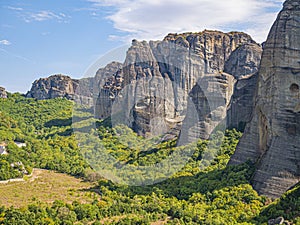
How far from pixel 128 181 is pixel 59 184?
6325 mm

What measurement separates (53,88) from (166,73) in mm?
35202

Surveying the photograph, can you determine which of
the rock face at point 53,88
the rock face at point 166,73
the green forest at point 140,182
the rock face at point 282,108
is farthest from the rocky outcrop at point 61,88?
the rock face at point 282,108

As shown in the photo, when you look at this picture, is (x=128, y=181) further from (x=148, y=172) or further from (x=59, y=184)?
(x=59, y=184)

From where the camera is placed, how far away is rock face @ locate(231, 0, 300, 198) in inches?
1008

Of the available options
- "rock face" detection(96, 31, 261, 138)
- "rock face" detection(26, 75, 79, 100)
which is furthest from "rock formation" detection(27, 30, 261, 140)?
"rock face" detection(26, 75, 79, 100)

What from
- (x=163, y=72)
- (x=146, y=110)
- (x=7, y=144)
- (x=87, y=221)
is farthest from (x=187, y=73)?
(x=87, y=221)

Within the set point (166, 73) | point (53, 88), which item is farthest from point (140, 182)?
point (53, 88)

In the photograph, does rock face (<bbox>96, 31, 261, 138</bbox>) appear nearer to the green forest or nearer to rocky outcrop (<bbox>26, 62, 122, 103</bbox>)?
the green forest

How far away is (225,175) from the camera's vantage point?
30.0 metres

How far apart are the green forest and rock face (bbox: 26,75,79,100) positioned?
3171cm

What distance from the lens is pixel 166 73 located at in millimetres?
63344

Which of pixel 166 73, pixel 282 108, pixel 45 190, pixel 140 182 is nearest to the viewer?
pixel 282 108

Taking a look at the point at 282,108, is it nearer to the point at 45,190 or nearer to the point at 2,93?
the point at 45,190

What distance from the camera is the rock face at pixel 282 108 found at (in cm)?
2559
